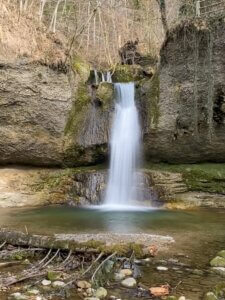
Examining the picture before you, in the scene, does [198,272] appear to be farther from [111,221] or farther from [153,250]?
[111,221]

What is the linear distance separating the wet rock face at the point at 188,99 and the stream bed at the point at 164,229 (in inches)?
79.5

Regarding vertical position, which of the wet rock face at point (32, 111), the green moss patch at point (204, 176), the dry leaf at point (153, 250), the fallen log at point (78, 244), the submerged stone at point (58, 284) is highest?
the wet rock face at point (32, 111)

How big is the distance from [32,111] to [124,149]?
2.82 meters

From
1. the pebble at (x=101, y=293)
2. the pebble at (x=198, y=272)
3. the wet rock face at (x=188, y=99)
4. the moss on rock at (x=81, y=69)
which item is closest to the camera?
the pebble at (x=101, y=293)

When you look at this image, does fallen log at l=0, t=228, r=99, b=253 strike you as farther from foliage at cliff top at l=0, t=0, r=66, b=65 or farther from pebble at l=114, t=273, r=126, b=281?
foliage at cliff top at l=0, t=0, r=66, b=65

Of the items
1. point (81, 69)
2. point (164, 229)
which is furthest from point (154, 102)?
point (164, 229)

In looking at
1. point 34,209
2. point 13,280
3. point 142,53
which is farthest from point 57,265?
point 142,53

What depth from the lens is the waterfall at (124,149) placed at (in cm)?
1119

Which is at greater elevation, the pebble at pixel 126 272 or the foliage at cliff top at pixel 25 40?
the foliage at cliff top at pixel 25 40

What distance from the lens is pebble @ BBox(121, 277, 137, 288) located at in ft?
14.4

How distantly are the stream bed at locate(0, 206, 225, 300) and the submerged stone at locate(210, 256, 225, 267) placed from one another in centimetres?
7

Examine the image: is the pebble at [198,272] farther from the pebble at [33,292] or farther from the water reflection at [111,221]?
the water reflection at [111,221]

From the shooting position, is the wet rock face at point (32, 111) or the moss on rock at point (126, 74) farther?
the moss on rock at point (126, 74)

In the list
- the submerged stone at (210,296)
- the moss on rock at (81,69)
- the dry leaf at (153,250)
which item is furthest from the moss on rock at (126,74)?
the submerged stone at (210,296)
